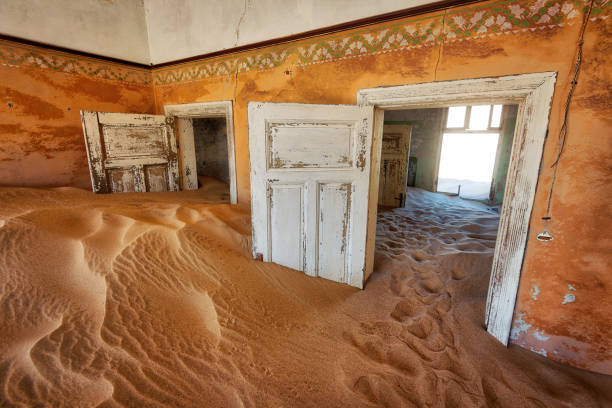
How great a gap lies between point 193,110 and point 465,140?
50.7 feet

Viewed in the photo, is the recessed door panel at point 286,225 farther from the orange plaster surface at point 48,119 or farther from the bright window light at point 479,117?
the bright window light at point 479,117

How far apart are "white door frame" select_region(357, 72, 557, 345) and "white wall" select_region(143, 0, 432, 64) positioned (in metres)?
0.83

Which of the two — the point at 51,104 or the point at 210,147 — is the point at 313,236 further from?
the point at 210,147

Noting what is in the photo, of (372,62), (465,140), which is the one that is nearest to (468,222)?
(372,62)

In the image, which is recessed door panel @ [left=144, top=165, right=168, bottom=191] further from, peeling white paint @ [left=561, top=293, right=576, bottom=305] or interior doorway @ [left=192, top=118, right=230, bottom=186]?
peeling white paint @ [left=561, top=293, right=576, bottom=305]

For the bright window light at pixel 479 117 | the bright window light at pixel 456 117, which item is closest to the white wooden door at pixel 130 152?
the bright window light at pixel 456 117

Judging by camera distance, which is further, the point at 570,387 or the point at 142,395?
the point at 570,387

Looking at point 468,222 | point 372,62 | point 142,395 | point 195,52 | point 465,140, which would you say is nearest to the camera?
point 142,395

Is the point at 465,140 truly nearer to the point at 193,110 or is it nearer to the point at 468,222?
the point at 468,222

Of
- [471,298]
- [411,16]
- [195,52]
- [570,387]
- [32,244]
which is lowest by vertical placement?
[570,387]

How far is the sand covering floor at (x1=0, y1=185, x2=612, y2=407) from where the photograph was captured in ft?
4.97

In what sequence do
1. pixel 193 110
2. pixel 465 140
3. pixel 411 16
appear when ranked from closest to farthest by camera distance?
pixel 411 16
pixel 193 110
pixel 465 140

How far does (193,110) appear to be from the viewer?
4.56 metres

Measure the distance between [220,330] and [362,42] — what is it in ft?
9.69
